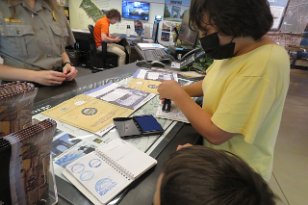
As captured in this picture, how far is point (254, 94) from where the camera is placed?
26.0 inches

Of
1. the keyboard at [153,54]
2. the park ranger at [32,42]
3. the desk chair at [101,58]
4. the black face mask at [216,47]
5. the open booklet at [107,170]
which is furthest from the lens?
the desk chair at [101,58]

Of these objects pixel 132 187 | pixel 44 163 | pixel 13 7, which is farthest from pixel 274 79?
pixel 13 7

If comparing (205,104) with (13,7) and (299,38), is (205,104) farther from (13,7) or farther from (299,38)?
(299,38)

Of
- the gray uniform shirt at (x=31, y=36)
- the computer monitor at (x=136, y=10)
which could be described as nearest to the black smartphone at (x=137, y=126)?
the gray uniform shirt at (x=31, y=36)

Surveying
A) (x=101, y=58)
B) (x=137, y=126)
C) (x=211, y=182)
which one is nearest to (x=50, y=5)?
(x=137, y=126)

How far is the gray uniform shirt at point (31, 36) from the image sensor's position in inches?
44.3

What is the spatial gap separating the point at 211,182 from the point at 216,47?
53 centimetres

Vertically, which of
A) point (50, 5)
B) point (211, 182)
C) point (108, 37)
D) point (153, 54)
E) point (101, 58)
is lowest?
point (101, 58)

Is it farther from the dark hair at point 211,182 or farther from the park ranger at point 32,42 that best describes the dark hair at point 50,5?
the dark hair at point 211,182

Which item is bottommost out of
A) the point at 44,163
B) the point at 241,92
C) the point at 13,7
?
the point at 44,163

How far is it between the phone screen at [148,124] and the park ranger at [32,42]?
1.79 feet

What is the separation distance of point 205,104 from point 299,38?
3.91 m

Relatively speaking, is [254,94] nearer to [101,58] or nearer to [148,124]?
[148,124]

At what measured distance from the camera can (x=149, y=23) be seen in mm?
5141
